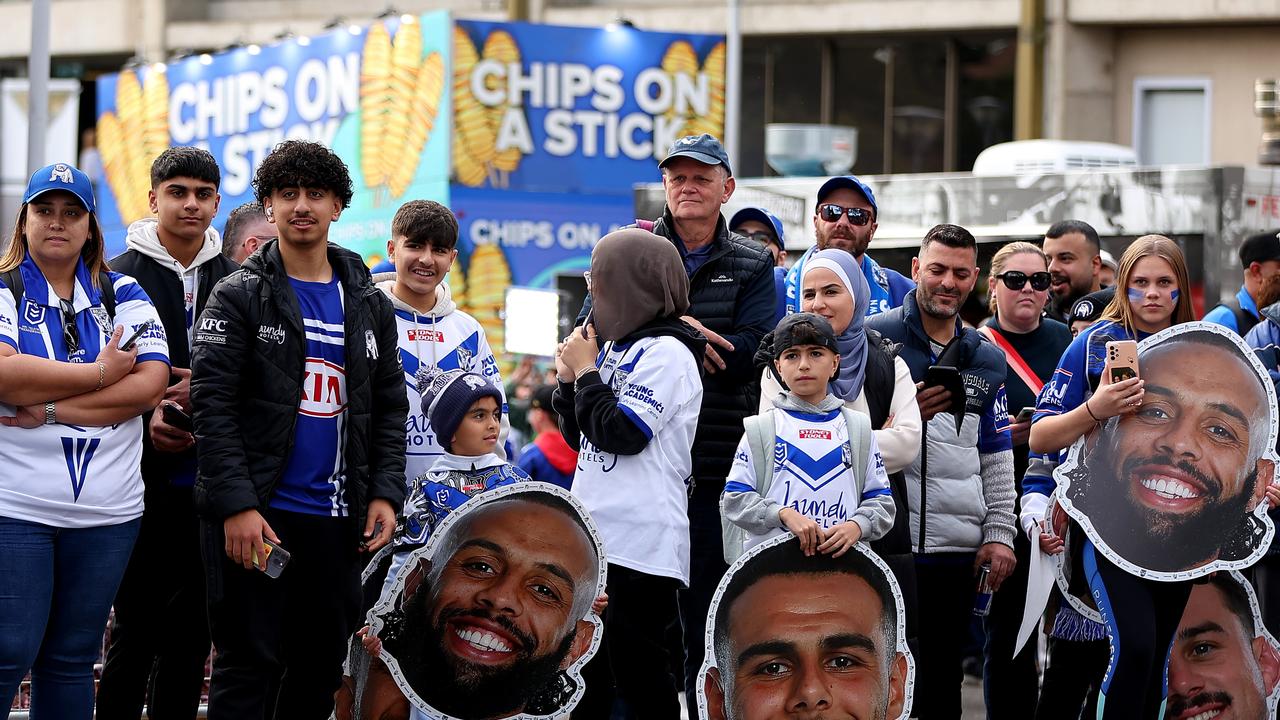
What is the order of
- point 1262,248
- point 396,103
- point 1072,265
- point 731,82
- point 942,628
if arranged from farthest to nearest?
point 731,82 < point 396,103 < point 1072,265 < point 1262,248 < point 942,628

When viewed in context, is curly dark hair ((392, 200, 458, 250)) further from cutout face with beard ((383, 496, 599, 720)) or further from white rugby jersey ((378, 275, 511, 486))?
cutout face with beard ((383, 496, 599, 720))

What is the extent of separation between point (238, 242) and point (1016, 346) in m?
3.35

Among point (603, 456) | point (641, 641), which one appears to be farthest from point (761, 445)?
point (641, 641)

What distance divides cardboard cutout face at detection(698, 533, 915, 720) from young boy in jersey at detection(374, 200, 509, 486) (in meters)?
1.15

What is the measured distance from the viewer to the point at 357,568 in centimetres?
573

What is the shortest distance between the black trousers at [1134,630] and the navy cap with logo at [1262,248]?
1889mm

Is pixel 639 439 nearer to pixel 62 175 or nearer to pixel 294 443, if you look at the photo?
pixel 294 443

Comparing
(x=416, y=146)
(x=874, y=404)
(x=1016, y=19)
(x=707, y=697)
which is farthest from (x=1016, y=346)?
(x=1016, y=19)

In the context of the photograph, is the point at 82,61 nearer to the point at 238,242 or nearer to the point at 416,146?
the point at 416,146

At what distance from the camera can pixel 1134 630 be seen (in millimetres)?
6148

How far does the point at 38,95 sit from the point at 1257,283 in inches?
288

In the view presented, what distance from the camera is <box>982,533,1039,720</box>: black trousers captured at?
7.05 meters

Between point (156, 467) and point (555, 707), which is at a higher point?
point (156, 467)

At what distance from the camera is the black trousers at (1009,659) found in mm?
7055
